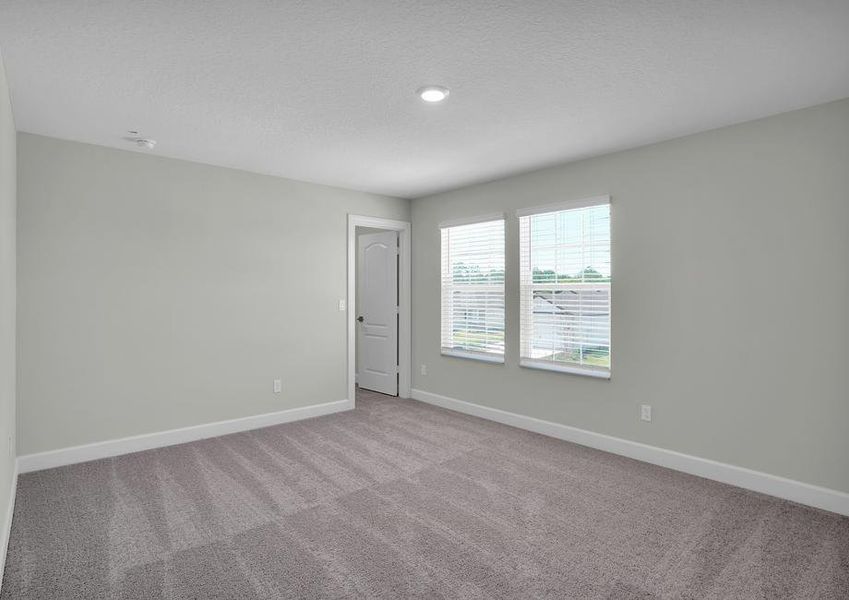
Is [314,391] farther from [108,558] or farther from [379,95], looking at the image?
[379,95]

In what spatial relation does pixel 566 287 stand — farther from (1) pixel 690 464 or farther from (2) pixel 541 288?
(1) pixel 690 464

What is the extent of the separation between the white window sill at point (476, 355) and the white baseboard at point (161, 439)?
1.30 meters

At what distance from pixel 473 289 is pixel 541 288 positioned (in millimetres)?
891

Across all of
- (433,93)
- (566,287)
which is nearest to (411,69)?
(433,93)

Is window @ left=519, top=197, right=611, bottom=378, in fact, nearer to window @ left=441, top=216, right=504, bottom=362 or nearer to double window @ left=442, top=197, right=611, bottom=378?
double window @ left=442, top=197, right=611, bottom=378

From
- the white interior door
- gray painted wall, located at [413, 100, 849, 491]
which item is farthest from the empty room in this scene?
the white interior door

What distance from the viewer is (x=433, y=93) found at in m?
2.70

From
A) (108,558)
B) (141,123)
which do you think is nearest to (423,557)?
(108,558)

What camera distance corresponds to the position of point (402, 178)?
4777 mm

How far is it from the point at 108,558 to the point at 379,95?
9.25 ft

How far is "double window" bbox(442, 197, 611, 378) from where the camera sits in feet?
13.2

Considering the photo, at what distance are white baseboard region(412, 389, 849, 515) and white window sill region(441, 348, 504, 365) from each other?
0.50 meters

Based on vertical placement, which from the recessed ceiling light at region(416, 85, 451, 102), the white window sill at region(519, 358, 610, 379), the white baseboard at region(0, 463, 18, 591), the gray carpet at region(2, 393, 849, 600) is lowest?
the gray carpet at region(2, 393, 849, 600)

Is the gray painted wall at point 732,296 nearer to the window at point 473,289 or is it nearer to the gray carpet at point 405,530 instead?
the gray carpet at point 405,530
